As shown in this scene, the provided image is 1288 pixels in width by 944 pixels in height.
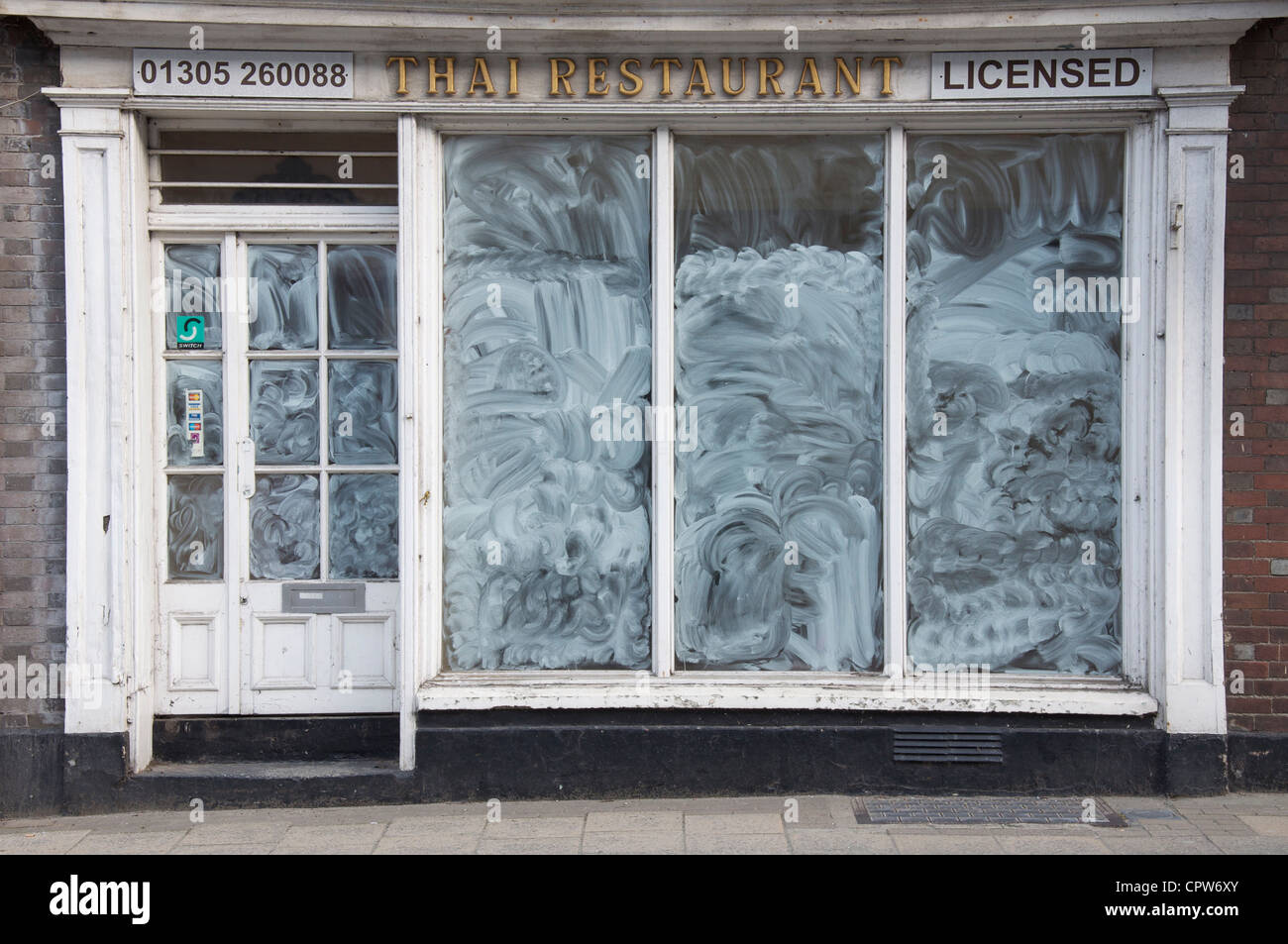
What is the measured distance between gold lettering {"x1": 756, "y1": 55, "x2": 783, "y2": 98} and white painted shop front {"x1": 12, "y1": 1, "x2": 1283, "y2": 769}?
1cm

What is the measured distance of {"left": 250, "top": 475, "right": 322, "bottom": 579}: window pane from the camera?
6117mm

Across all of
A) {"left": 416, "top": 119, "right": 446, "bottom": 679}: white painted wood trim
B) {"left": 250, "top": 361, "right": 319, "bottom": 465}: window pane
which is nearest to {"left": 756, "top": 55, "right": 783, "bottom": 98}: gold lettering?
{"left": 416, "top": 119, "right": 446, "bottom": 679}: white painted wood trim

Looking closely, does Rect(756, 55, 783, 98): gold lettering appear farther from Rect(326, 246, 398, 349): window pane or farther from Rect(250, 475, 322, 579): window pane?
Rect(250, 475, 322, 579): window pane

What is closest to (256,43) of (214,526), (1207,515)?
(214,526)

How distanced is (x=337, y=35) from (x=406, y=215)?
916 millimetres

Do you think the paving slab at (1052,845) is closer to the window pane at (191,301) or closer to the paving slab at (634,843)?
the paving slab at (634,843)

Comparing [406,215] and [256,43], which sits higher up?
[256,43]

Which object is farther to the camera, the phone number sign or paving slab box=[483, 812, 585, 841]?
the phone number sign

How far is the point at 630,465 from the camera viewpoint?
19.8ft

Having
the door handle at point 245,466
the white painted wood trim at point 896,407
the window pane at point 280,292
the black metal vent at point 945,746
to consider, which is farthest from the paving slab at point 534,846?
the window pane at point 280,292

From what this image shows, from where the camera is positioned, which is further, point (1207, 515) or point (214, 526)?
point (214, 526)

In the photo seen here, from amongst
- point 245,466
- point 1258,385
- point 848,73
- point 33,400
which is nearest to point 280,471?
point 245,466

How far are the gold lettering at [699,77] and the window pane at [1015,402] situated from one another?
1.12 metres

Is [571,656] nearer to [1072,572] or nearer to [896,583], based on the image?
[896,583]
